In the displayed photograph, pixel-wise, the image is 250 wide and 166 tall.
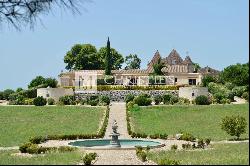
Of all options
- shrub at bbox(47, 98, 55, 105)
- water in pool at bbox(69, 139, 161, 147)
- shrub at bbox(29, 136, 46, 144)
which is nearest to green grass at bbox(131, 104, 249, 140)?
water in pool at bbox(69, 139, 161, 147)

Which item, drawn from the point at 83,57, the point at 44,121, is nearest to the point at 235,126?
the point at 44,121

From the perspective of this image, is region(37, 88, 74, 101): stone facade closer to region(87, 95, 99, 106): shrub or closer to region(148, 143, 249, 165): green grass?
region(87, 95, 99, 106): shrub

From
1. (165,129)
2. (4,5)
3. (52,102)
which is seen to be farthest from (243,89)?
(4,5)

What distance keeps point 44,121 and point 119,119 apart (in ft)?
18.2

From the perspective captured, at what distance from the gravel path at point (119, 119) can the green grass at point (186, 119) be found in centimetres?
77

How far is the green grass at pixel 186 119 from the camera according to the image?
33.8m

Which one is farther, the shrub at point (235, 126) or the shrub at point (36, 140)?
the shrub at point (235, 126)

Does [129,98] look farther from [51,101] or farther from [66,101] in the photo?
[51,101]

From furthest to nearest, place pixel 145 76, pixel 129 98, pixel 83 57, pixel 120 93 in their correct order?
pixel 83 57 → pixel 145 76 → pixel 120 93 → pixel 129 98

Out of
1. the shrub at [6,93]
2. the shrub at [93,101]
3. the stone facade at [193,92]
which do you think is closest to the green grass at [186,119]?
the shrub at [93,101]

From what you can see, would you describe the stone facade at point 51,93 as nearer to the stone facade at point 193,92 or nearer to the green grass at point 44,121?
the green grass at point 44,121

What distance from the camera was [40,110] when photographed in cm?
4647

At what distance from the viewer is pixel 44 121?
132 feet

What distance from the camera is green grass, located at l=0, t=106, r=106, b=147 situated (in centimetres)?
3331
